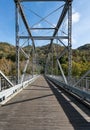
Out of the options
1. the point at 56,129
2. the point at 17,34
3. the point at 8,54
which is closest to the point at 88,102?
the point at 56,129

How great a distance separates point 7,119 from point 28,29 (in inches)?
1425

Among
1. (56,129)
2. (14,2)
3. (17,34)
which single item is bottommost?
(56,129)

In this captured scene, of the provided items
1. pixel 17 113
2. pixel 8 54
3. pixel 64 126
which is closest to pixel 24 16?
pixel 17 113

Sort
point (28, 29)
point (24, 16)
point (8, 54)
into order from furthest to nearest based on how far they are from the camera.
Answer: point (8, 54), point (28, 29), point (24, 16)

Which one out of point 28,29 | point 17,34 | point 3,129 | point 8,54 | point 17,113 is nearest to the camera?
point 3,129

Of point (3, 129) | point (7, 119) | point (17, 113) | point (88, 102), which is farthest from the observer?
point (88, 102)

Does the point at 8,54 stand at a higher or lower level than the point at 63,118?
higher

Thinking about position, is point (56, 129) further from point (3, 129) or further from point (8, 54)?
point (8, 54)

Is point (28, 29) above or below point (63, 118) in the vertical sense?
above

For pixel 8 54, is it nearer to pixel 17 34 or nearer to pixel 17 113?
pixel 17 34

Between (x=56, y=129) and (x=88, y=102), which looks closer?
(x=56, y=129)

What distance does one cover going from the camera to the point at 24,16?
37.7m

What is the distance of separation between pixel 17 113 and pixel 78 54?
4858 inches

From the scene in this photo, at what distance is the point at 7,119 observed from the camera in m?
10.9
